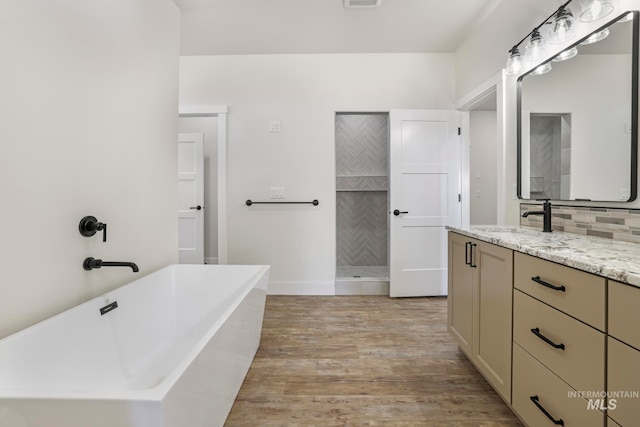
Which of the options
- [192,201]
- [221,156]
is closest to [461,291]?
[221,156]

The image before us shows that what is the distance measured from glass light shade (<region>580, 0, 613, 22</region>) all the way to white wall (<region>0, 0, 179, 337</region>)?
8.37 ft

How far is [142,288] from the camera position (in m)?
1.66

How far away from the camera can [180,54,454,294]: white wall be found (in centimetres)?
328

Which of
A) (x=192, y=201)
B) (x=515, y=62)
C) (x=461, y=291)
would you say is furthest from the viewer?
(x=192, y=201)

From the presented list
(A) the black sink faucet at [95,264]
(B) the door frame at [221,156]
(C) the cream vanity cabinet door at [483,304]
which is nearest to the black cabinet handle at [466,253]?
(C) the cream vanity cabinet door at [483,304]

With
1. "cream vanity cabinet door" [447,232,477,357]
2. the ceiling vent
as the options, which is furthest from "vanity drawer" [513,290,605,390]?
the ceiling vent

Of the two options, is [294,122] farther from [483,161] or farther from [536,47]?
[483,161]

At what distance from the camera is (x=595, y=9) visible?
1.44 m

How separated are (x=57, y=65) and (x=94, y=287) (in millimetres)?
1069

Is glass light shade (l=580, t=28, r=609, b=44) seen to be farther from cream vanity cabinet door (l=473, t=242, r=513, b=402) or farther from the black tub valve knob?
the black tub valve knob

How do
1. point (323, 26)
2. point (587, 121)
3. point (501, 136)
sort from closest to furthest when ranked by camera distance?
point (587, 121), point (501, 136), point (323, 26)

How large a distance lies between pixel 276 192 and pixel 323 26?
176 centimetres

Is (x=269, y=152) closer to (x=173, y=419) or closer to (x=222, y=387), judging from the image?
(x=222, y=387)

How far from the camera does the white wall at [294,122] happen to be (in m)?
3.28
